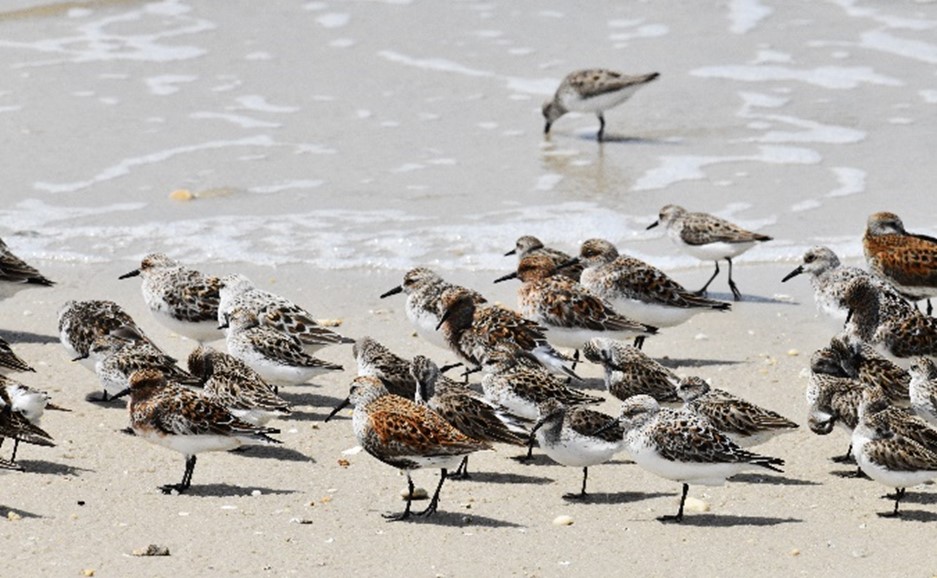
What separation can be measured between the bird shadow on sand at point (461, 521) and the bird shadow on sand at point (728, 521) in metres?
0.95

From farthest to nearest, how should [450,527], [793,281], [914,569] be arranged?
[793,281], [450,527], [914,569]

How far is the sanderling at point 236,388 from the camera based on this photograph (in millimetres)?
9609

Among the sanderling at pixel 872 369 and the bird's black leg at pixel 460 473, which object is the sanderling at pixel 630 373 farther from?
the bird's black leg at pixel 460 473

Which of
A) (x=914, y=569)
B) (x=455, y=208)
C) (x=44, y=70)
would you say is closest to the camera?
(x=914, y=569)

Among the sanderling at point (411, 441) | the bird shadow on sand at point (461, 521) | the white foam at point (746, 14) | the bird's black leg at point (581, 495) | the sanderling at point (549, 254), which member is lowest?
the white foam at point (746, 14)

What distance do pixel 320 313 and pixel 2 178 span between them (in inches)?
238

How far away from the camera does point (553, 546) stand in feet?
27.0

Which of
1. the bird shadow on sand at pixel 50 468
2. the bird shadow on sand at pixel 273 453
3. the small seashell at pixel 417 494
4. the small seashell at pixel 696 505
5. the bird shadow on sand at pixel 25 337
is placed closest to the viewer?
the small seashell at pixel 696 505

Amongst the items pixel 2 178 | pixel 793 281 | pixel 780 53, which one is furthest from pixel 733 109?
pixel 2 178

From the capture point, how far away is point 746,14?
25.3m

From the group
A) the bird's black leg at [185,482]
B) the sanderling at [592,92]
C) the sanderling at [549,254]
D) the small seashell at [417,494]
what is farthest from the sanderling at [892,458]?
the sanderling at [592,92]

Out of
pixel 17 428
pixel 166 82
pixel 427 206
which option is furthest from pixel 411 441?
pixel 166 82

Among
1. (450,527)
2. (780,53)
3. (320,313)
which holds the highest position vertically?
(450,527)

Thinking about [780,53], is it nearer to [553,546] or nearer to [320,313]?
[320,313]
